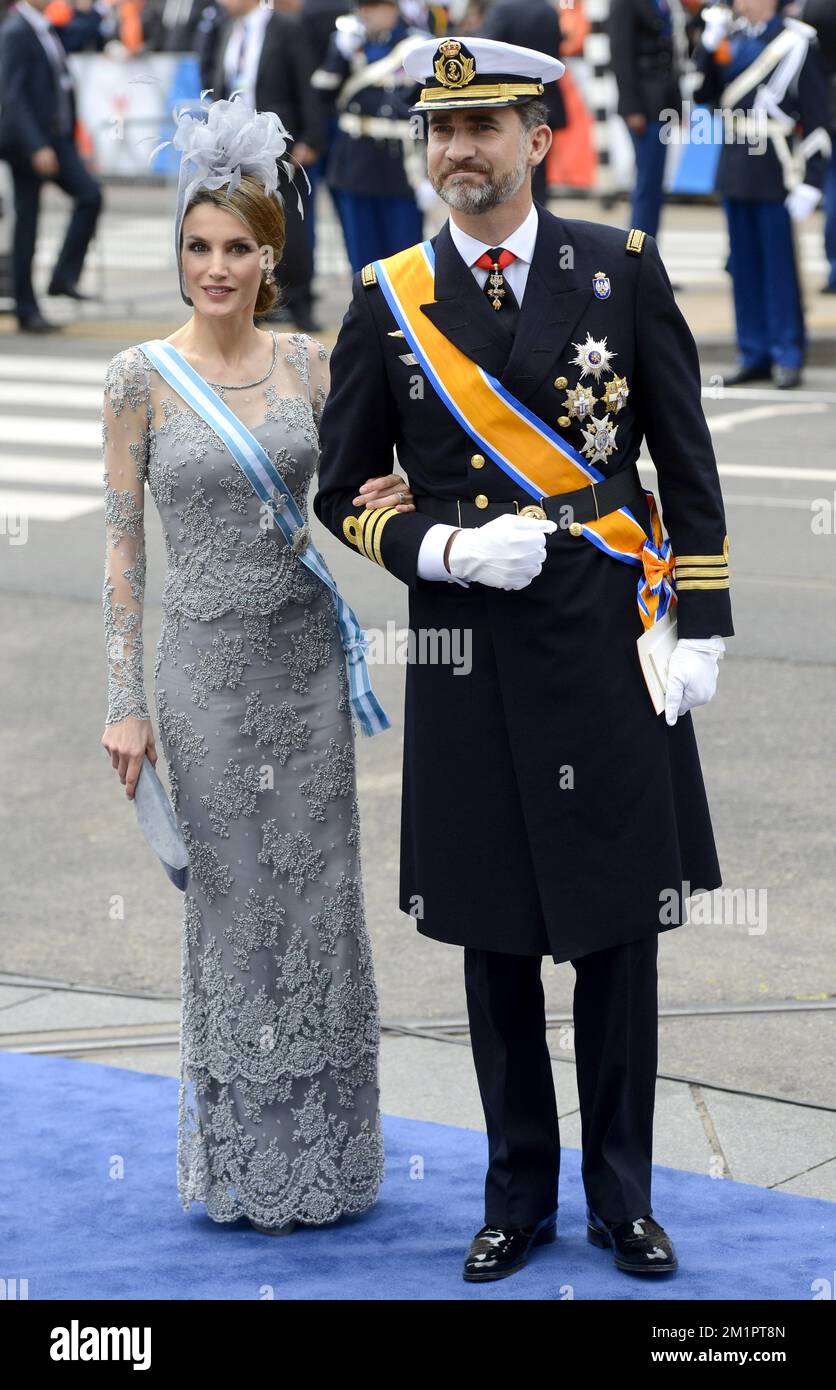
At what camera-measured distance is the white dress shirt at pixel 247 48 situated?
14.6m

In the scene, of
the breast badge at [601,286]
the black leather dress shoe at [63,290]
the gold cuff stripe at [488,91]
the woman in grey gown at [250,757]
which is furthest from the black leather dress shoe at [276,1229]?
the black leather dress shoe at [63,290]

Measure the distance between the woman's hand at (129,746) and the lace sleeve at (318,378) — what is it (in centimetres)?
67

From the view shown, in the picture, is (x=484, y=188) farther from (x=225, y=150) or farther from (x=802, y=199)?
(x=802, y=199)

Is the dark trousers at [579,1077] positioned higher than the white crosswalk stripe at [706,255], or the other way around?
the white crosswalk stripe at [706,255]

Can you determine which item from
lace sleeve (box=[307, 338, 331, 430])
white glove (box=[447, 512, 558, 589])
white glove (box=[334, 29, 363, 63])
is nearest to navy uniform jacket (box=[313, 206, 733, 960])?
white glove (box=[447, 512, 558, 589])

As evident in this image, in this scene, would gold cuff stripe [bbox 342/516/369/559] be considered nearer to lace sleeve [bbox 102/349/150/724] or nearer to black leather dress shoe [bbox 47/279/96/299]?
lace sleeve [bbox 102/349/150/724]

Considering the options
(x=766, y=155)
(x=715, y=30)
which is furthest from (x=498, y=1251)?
(x=715, y=30)

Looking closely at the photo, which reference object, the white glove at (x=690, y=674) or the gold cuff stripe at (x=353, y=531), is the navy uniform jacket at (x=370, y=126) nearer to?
the gold cuff stripe at (x=353, y=531)

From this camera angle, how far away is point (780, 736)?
7.31 meters

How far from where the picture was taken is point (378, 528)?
3941 millimetres

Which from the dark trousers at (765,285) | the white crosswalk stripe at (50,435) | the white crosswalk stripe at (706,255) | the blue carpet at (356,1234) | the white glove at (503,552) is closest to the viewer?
the white glove at (503,552)

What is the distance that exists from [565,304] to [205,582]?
35.1 inches

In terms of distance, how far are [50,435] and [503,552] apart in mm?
9026

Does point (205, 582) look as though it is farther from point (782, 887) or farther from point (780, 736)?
point (780, 736)
